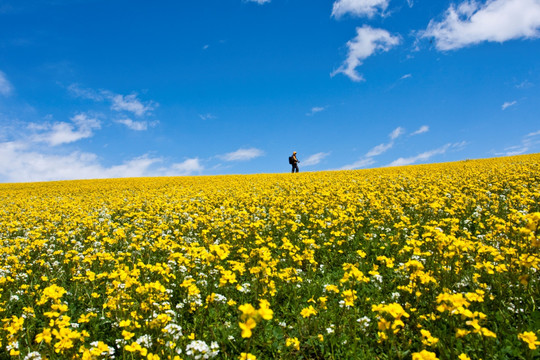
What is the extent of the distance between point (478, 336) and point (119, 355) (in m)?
4.96

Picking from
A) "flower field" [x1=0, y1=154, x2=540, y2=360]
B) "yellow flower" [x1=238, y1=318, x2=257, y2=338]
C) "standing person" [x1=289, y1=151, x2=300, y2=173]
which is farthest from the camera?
"standing person" [x1=289, y1=151, x2=300, y2=173]

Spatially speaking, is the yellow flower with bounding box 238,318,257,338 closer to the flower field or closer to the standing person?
the flower field

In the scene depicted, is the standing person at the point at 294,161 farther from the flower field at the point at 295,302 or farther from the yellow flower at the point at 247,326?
the yellow flower at the point at 247,326

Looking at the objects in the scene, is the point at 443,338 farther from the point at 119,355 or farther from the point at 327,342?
the point at 119,355

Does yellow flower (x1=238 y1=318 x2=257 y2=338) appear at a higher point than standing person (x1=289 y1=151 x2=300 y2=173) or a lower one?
lower

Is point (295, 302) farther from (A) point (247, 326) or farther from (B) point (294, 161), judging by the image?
(B) point (294, 161)

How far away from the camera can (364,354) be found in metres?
4.09

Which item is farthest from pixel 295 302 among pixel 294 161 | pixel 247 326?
pixel 294 161

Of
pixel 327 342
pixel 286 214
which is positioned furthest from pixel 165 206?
pixel 327 342

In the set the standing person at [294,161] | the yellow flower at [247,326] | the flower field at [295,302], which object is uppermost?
the standing person at [294,161]

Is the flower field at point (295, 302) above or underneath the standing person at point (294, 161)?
underneath

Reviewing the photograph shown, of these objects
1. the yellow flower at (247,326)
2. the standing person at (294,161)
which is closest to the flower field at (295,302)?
the yellow flower at (247,326)

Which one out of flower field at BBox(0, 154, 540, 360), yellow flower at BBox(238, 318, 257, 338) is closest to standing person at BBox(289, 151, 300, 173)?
flower field at BBox(0, 154, 540, 360)

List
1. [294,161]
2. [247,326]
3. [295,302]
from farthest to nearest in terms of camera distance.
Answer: [294,161] < [295,302] < [247,326]
